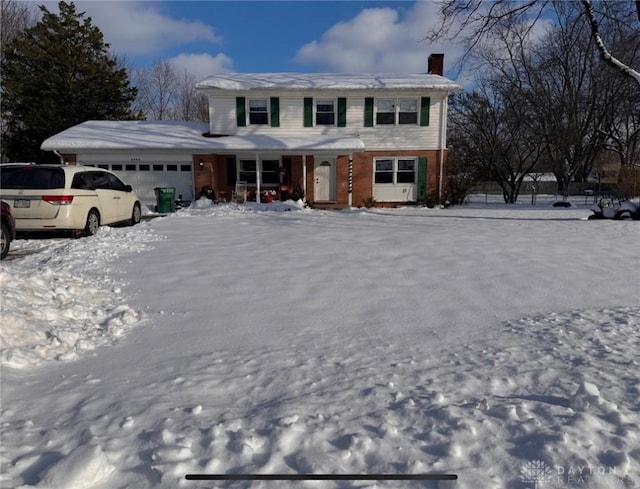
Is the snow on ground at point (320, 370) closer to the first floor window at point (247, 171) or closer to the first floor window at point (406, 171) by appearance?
the first floor window at point (247, 171)

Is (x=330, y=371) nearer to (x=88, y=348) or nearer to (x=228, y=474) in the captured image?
(x=228, y=474)

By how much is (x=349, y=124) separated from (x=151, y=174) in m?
9.23

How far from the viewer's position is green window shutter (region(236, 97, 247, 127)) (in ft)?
63.8

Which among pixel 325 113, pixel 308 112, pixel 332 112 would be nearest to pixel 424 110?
pixel 332 112

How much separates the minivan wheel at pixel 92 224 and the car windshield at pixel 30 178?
100 centimetres

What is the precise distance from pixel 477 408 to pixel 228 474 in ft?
5.05

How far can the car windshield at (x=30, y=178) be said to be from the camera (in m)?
8.56

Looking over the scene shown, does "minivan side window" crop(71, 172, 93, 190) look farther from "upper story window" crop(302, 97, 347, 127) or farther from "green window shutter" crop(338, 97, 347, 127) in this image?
"green window shutter" crop(338, 97, 347, 127)

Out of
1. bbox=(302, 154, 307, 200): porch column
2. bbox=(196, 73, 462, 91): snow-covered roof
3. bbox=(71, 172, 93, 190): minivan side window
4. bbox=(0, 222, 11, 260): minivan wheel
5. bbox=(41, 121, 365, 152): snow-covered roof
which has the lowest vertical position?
bbox=(0, 222, 11, 260): minivan wheel

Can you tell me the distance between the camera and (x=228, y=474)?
2078 mm

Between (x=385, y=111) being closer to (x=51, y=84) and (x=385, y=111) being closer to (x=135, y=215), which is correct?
(x=135, y=215)

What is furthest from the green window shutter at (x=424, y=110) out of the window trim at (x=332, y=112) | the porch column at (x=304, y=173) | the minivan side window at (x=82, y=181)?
the minivan side window at (x=82, y=181)

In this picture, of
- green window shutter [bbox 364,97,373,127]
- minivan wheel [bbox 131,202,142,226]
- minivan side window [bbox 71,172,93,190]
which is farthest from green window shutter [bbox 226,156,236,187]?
minivan side window [bbox 71,172,93,190]

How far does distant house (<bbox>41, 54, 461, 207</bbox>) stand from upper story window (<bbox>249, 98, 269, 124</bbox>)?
4 centimetres
